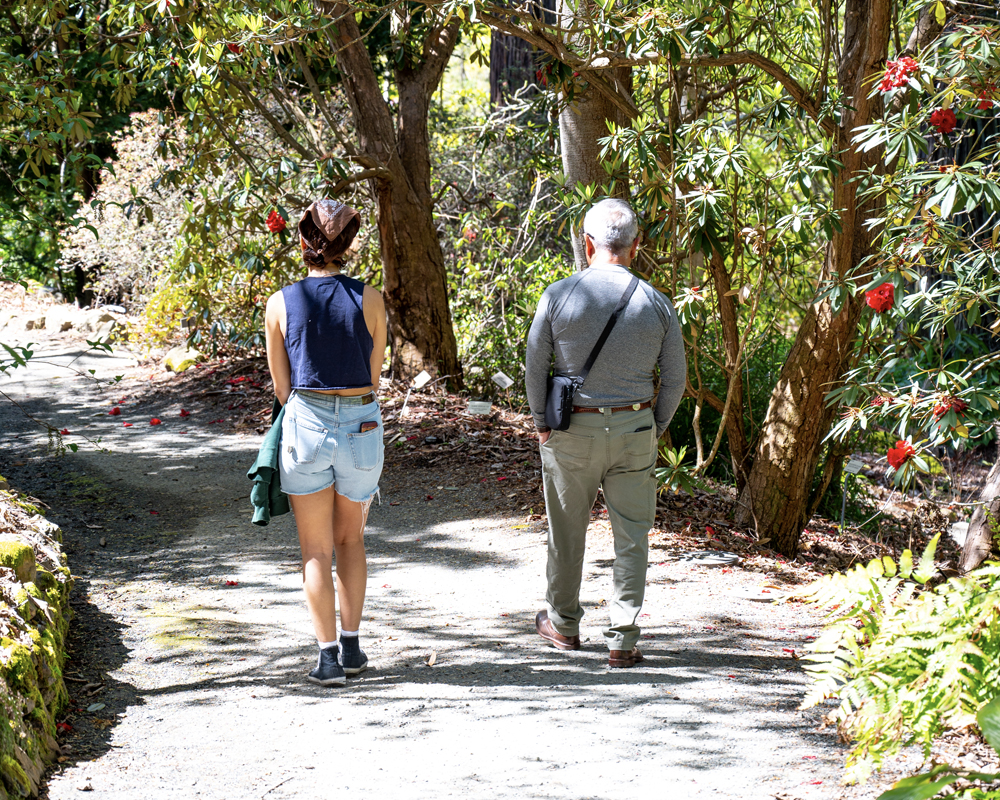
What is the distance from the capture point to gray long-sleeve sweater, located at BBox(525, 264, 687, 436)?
147 inches

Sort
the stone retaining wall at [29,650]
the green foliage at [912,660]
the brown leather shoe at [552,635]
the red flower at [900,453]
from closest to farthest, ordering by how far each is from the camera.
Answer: the green foliage at [912,660] → the stone retaining wall at [29,650] → the brown leather shoe at [552,635] → the red flower at [900,453]

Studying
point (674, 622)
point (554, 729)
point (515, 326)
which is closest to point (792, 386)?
point (674, 622)

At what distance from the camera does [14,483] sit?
23.8 ft

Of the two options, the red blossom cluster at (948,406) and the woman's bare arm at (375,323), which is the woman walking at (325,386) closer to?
the woman's bare arm at (375,323)

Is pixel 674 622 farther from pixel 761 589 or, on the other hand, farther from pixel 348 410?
pixel 348 410

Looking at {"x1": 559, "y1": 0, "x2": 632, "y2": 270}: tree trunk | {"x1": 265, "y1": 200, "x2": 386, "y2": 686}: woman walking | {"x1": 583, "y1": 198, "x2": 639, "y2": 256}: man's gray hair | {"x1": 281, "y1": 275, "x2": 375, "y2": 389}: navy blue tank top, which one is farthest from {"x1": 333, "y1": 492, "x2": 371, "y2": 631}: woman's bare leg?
{"x1": 559, "y1": 0, "x2": 632, "y2": 270}: tree trunk

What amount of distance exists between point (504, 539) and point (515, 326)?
12.0 ft

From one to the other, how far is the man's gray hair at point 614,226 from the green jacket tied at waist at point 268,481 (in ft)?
4.88

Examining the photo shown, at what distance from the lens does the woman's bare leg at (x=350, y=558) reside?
3.80 metres

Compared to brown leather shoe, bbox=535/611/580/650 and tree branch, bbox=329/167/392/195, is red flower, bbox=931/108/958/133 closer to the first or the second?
brown leather shoe, bbox=535/611/580/650

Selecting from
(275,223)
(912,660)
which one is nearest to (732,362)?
(275,223)

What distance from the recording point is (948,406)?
4277 mm

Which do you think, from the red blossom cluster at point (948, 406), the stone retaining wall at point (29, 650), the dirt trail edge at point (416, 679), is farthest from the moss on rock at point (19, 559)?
the red blossom cluster at point (948, 406)

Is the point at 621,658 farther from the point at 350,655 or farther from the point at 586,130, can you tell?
the point at 586,130
